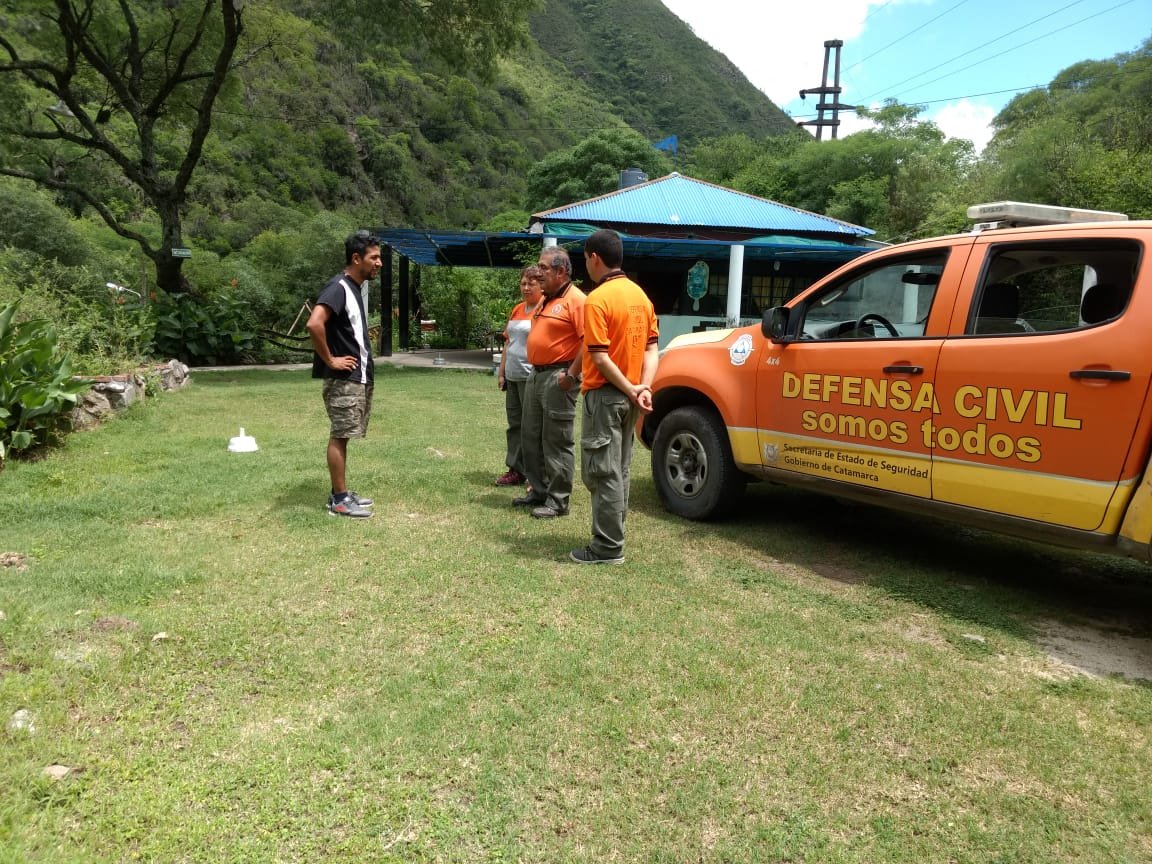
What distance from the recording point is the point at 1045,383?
11.8 ft

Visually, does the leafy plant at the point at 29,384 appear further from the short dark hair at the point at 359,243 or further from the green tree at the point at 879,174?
the green tree at the point at 879,174

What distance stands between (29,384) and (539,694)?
5.40 metres

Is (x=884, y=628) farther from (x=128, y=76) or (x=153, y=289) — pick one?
(x=128, y=76)

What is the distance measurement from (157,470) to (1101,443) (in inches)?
250

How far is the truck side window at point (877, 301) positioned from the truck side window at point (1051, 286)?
0.92 ft

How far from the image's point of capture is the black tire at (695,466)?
5258 mm

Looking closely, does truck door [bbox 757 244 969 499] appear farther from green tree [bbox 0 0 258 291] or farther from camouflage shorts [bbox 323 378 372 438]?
green tree [bbox 0 0 258 291]

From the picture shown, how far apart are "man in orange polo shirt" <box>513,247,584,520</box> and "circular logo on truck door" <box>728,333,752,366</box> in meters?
1.03

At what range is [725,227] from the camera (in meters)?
19.8

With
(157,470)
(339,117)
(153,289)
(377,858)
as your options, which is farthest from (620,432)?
(339,117)

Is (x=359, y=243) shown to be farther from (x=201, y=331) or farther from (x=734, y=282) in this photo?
(x=734, y=282)

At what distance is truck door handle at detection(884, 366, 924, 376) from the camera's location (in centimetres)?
411

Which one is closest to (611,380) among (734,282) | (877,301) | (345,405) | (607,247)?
(607,247)

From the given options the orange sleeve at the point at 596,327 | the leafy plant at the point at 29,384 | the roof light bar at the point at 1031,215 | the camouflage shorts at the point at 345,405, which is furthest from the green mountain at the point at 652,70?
the orange sleeve at the point at 596,327
